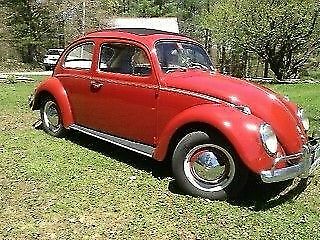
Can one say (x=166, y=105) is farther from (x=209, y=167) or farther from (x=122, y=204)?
(x=122, y=204)

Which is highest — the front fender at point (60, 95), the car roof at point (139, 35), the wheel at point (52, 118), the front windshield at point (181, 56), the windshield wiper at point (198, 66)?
the car roof at point (139, 35)

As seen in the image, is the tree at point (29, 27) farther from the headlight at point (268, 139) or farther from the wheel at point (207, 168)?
the headlight at point (268, 139)

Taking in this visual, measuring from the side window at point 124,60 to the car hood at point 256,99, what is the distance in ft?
1.41

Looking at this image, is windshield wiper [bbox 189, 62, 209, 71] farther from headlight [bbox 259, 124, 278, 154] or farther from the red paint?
headlight [bbox 259, 124, 278, 154]

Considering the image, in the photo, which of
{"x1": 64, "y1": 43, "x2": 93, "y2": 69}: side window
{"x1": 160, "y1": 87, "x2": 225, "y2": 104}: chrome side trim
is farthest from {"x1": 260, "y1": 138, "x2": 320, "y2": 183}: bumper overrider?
{"x1": 64, "y1": 43, "x2": 93, "y2": 69}: side window

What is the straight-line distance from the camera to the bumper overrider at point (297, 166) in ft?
14.2

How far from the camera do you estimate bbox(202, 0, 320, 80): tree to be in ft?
74.6

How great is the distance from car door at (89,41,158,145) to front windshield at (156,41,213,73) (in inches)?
8.1

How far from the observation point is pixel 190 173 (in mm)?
4852

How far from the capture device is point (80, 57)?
665cm

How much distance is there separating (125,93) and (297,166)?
90.2 inches

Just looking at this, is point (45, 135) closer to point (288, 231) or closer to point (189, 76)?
point (189, 76)

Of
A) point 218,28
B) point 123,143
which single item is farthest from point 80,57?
point 218,28

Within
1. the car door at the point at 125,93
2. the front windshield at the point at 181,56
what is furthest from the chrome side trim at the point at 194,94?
the front windshield at the point at 181,56
